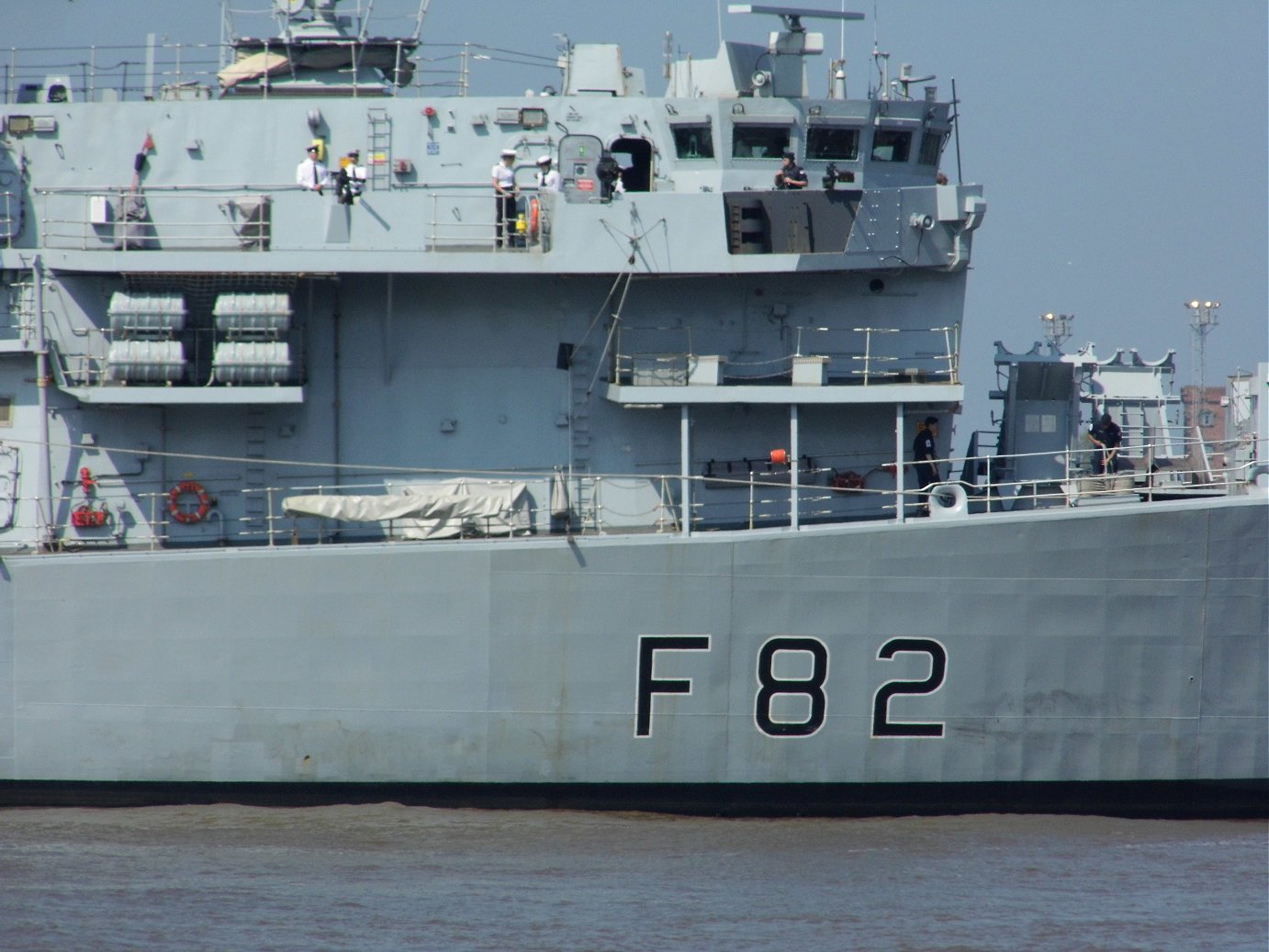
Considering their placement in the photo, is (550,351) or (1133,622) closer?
(1133,622)

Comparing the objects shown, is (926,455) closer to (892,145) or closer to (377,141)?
(892,145)

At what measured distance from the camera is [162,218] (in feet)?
51.3

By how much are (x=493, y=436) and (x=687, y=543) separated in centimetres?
243

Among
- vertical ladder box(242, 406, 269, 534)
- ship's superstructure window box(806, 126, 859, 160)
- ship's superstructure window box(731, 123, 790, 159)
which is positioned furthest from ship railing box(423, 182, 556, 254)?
ship's superstructure window box(806, 126, 859, 160)

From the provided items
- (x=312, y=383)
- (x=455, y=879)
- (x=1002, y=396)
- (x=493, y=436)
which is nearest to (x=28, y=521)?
(x=312, y=383)

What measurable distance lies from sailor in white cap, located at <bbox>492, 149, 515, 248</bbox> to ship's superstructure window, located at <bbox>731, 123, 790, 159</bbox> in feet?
7.51

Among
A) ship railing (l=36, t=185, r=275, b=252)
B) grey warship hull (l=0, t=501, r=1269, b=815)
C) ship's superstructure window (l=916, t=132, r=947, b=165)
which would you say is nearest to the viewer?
grey warship hull (l=0, t=501, r=1269, b=815)

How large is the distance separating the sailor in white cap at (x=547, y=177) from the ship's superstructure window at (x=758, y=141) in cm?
188

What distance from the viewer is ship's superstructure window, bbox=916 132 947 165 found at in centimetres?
1628

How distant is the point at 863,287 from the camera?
617 inches

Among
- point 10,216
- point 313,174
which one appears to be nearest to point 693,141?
point 313,174

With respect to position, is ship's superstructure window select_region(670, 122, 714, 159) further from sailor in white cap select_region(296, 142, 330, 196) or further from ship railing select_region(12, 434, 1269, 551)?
sailor in white cap select_region(296, 142, 330, 196)

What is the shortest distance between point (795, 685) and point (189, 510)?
6.13m

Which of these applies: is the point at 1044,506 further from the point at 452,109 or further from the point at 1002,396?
the point at 452,109
